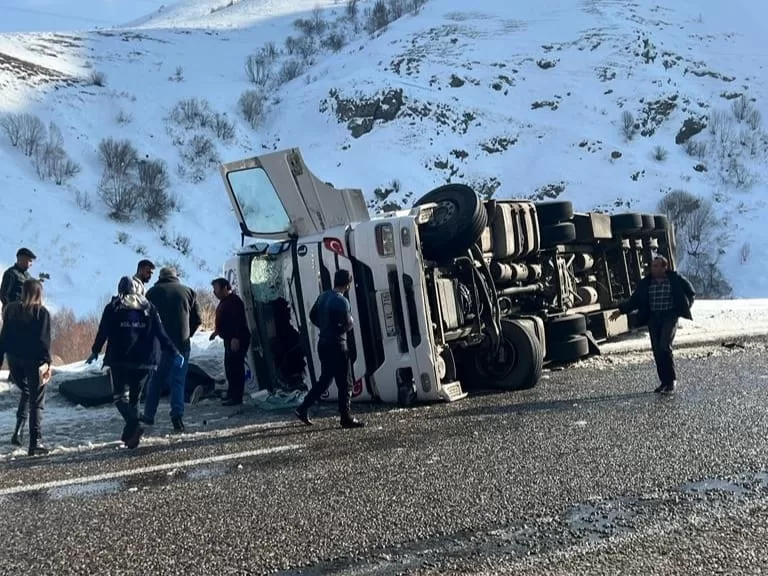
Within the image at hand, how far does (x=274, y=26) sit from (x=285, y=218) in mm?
76179

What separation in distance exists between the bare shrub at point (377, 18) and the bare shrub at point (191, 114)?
94.1ft

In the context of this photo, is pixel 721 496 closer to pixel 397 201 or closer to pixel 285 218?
pixel 285 218

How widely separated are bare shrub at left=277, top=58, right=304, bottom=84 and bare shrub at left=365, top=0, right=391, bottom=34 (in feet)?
38.9

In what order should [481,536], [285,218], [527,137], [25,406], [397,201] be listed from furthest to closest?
[527,137] → [397,201] → [285,218] → [25,406] → [481,536]

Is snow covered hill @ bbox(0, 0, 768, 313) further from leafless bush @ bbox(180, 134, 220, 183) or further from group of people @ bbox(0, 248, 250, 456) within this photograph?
group of people @ bbox(0, 248, 250, 456)

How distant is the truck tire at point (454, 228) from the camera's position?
330 inches

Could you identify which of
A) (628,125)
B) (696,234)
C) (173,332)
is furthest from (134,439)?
(628,125)

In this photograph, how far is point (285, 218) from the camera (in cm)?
857

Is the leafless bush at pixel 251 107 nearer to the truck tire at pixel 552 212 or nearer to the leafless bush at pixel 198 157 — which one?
the leafless bush at pixel 198 157

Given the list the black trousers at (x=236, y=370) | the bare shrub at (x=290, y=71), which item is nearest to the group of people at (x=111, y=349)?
the black trousers at (x=236, y=370)

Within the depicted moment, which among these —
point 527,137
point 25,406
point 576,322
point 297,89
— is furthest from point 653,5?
point 25,406

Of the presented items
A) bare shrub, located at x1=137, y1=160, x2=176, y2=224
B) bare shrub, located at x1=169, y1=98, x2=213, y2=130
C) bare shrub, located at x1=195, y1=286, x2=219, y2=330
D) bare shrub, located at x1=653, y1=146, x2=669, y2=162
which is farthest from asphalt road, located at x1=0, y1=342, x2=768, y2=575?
bare shrub, located at x1=653, y1=146, x2=669, y2=162

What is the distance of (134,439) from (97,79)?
5045cm

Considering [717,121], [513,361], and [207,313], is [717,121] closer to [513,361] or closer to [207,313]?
[207,313]
